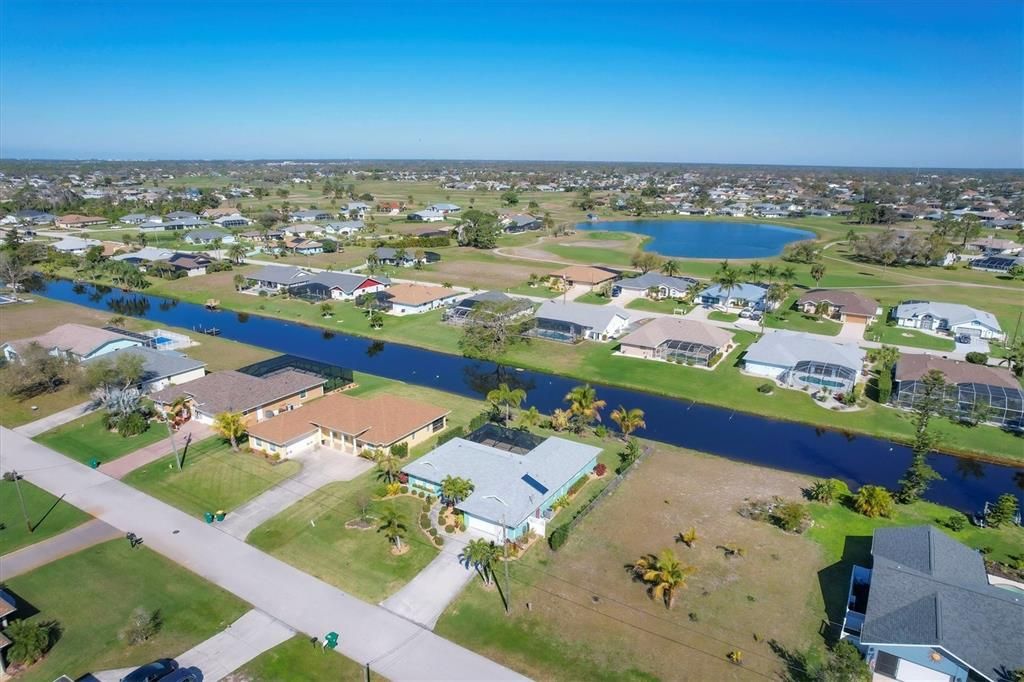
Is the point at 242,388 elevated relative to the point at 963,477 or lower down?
elevated

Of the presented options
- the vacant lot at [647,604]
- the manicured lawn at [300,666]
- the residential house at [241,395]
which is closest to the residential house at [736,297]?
the vacant lot at [647,604]

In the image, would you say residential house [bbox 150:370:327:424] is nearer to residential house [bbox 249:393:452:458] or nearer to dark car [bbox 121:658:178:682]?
residential house [bbox 249:393:452:458]

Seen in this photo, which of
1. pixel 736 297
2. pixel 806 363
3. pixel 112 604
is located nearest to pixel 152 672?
pixel 112 604

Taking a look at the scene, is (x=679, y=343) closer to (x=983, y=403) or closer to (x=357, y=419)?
(x=983, y=403)

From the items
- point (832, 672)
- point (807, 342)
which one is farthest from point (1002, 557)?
point (807, 342)

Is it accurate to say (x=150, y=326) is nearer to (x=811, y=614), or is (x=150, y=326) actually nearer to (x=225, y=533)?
(x=225, y=533)
